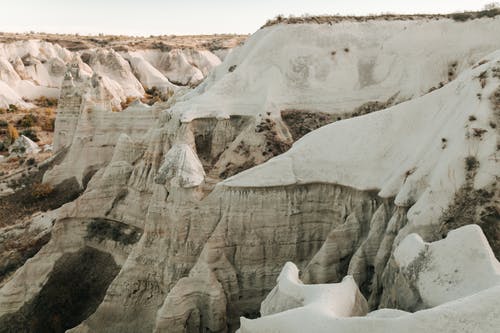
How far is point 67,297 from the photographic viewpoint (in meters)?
20.8

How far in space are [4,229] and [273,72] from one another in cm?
1595

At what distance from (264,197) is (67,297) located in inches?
364

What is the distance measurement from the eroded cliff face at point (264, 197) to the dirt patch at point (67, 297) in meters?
0.29

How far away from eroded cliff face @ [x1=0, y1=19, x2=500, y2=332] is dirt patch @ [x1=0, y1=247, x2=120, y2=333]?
0.94 feet

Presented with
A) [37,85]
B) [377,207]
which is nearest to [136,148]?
[377,207]

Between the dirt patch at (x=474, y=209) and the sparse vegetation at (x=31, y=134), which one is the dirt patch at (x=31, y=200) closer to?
the dirt patch at (x=474, y=209)

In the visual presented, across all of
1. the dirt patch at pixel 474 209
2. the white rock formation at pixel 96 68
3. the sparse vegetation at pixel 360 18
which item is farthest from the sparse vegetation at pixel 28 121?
the dirt patch at pixel 474 209

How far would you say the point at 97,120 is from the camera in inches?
1262

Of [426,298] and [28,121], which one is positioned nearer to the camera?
[426,298]

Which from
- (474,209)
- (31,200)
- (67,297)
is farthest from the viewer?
(31,200)

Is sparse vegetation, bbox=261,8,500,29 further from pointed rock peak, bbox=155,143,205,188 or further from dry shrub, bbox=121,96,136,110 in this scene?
dry shrub, bbox=121,96,136,110

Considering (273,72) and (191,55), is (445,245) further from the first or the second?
(191,55)

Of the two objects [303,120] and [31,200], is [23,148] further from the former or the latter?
[303,120]

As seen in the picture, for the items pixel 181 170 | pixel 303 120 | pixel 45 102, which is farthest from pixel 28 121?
pixel 181 170
